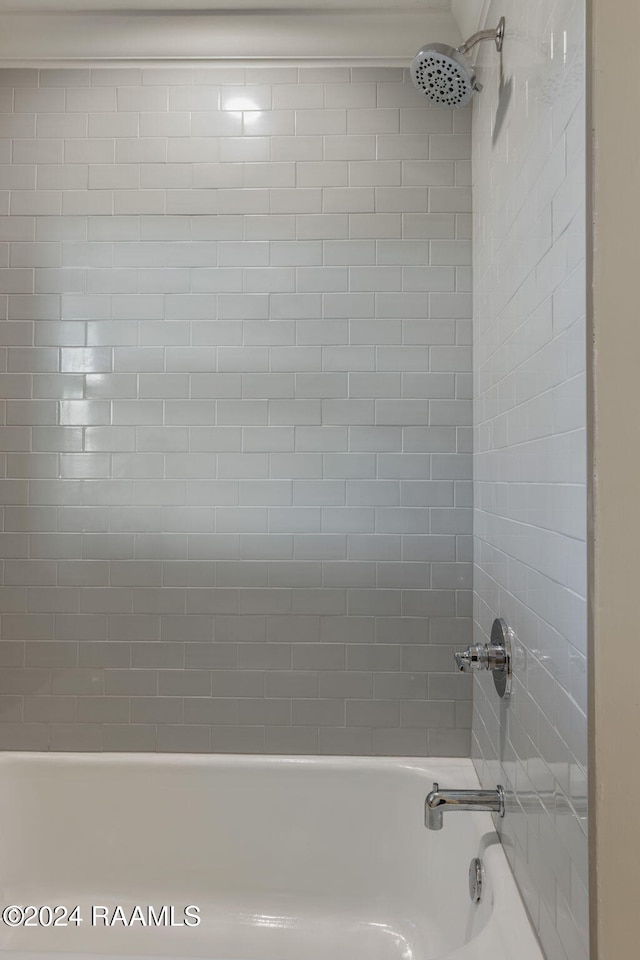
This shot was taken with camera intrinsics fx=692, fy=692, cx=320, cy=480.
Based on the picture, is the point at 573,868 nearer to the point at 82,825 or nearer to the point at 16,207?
the point at 82,825

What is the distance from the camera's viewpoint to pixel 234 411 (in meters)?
2.00

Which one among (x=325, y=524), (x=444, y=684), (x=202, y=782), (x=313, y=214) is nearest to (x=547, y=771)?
(x=444, y=684)

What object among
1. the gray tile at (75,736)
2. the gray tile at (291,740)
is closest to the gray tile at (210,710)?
the gray tile at (291,740)

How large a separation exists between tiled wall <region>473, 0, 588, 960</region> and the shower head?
6 centimetres

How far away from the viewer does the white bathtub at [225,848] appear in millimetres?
1818

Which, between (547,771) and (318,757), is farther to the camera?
(318,757)

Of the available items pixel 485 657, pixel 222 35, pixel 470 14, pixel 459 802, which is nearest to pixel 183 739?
pixel 459 802

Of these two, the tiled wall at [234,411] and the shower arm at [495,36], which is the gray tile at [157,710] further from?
the shower arm at [495,36]

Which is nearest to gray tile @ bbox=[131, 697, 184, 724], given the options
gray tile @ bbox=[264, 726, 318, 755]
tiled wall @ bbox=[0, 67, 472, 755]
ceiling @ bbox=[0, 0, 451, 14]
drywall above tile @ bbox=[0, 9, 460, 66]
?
tiled wall @ bbox=[0, 67, 472, 755]

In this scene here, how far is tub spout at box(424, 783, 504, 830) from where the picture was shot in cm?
147

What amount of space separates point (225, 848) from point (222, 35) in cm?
229

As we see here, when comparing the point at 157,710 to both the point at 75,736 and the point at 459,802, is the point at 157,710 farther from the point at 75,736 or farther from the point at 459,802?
the point at 459,802

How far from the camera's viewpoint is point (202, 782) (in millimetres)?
1941

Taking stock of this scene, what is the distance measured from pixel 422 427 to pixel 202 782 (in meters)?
1.18
